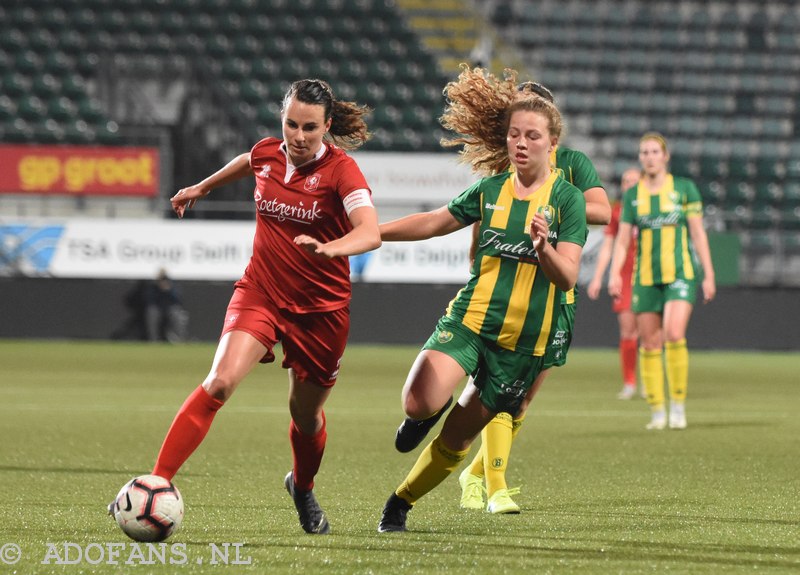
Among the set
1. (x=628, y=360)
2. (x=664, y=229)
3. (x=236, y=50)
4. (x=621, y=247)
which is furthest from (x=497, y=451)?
(x=236, y=50)

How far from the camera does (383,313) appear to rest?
67.9 feet

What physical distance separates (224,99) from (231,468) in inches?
671

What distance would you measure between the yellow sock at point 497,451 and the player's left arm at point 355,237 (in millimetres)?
1465

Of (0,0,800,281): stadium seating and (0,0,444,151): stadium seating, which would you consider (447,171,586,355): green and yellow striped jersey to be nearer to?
(0,0,800,281): stadium seating

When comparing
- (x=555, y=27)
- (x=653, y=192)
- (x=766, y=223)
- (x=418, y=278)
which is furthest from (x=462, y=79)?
(x=555, y=27)

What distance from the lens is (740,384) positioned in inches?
572

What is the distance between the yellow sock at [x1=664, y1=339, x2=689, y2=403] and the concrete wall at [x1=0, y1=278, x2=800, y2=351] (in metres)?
10.3

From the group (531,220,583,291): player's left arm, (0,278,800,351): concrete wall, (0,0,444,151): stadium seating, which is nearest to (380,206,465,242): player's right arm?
(531,220,583,291): player's left arm

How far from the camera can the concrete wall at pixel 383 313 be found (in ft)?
66.3

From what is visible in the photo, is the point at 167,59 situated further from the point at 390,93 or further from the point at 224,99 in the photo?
the point at 390,93

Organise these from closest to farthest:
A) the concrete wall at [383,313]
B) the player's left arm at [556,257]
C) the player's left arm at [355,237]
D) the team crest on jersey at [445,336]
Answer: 1. the player's left arm at [355,237]
2. the player's left arm at [556,257]
3. the team crest on jersey at [445,336]
4. the concrete wall at [383,313]

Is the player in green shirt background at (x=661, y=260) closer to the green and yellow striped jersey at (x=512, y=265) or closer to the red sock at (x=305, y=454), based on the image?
the green and yellow striped jersey at (x=512, y=265)

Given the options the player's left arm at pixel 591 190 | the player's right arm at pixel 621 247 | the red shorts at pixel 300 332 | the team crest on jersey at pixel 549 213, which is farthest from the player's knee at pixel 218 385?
the player's right arm at pixel 621 247

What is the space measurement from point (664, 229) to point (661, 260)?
0.82 ft
